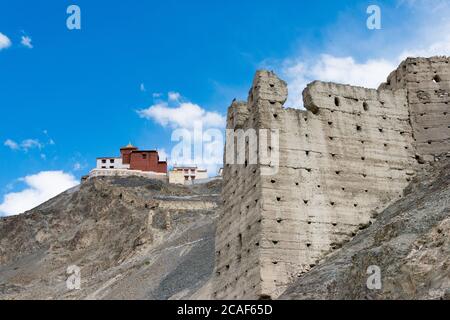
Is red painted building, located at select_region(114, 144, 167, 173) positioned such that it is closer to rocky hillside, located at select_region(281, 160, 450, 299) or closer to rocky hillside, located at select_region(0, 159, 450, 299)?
rocky hillside, located at select_region(0, 159, 450, 299)

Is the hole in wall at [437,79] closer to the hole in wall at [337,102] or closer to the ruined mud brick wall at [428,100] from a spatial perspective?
the ruined mud brick wall at [428,100]

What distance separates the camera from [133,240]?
203ft

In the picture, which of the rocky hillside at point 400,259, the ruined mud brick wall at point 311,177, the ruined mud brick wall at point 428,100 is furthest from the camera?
the ruined mud brick wall at point 428,100

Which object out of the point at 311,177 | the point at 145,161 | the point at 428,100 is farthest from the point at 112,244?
the point at 428,100

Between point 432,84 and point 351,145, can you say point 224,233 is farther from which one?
point 432,84

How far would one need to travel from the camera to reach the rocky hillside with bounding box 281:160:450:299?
16.5 meters

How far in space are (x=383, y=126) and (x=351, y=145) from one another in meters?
2.14

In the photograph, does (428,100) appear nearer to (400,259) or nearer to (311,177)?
(311,177)

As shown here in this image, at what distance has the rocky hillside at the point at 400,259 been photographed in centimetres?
1647

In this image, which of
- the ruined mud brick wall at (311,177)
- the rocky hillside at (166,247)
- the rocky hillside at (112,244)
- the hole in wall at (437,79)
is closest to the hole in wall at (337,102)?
the ruined mud brick wall at (311,177)

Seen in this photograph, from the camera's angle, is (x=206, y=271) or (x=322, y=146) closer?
(x=322, y=146)

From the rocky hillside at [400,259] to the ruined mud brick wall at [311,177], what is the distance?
1154 mm

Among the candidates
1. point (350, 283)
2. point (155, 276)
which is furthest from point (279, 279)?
point (155, 276)

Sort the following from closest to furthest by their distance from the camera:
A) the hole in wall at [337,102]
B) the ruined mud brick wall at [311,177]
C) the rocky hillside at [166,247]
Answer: the rocky hillside at [166,247]
the ruined mud brick wall at [311,177]
the hole in wall at [337,102]
